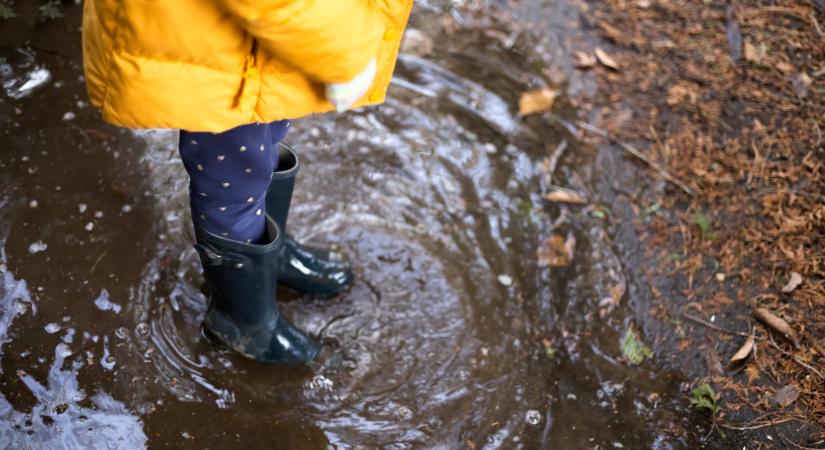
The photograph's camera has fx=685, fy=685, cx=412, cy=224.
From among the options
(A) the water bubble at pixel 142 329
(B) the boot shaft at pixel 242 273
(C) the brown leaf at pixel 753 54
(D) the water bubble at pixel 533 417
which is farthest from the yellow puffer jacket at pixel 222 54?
(C) the brown leaf at pixel 753 54

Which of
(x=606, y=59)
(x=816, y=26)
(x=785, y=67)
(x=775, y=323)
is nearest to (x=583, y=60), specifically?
(x=606, y=59)

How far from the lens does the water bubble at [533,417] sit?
2.04 m

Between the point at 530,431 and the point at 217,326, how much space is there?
3.17 ft

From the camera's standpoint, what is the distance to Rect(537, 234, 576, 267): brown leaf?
8.03 feet

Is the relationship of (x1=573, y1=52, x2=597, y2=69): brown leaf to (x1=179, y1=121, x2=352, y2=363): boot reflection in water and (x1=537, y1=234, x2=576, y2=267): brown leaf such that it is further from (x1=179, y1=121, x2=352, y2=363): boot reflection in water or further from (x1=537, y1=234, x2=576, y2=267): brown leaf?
(x1=179, y1=121, x2=352, y2=363): boot reflection in water

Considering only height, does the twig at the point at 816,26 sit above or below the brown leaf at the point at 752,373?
above

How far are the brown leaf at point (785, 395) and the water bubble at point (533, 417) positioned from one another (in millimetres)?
727

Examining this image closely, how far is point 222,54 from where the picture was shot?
1.29 m

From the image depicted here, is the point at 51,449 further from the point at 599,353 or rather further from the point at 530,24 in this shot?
the point at 530,24

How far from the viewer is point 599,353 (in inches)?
87.7

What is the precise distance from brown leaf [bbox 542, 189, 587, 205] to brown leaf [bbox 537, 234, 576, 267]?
0.57ft

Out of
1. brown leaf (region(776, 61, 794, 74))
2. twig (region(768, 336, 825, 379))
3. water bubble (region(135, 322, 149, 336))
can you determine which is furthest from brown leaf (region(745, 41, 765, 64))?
water bubble (region(135, 322, 149, 336))

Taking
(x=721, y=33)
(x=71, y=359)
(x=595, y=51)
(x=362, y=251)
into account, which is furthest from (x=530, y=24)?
(x=71, y=359)

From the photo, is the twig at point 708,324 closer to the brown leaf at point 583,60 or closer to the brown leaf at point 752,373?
the brown leaf at point 752,373
